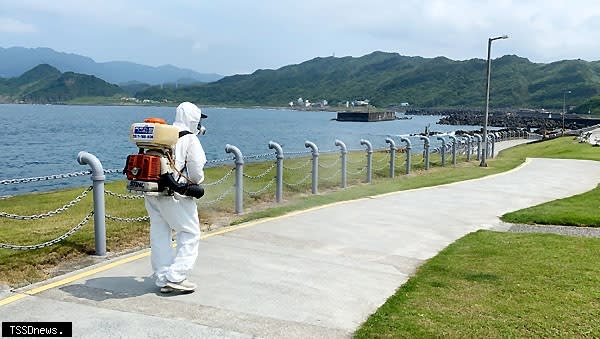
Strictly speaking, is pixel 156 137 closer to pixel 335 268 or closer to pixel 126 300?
pixel 126 300

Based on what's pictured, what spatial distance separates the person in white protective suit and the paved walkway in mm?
225

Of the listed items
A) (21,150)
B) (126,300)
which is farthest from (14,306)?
(21,150)

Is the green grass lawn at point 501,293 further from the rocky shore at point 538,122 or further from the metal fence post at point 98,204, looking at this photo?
the rocky shore at point 538,122

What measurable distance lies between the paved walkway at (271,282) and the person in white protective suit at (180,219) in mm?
225

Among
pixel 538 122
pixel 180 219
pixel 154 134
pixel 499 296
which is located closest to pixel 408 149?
pixel 499 296

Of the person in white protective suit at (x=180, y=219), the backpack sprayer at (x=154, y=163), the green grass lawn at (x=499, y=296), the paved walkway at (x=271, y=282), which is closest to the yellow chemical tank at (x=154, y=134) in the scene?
the backpack sprayer at (x=154, y=163)

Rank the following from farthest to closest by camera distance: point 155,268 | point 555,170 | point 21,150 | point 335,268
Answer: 1. point 21,150
2. point 555,170
3. point 335,268
4. point 155,268

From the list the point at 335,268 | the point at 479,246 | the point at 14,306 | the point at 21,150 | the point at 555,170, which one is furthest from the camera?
the point at 21,150

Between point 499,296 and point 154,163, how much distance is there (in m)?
3.64

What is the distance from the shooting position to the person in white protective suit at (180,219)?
559cm

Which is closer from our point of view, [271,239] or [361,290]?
[361,290]

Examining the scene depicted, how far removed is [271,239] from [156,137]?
3479 mm

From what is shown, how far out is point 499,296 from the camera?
5727 mm

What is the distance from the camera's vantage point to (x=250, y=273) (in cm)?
652
